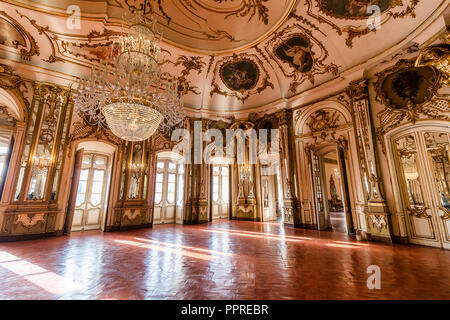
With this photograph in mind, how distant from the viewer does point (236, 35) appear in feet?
21.7

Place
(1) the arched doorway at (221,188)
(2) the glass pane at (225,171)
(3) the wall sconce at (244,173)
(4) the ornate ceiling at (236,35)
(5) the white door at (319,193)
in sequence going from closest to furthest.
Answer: (4) the ornate ceiling at (236,35)
(5) the white door at (319,193)
(3) the wall sconce at (244,173)
(1) the arched doorway at (221,188)
(2) the glass pane at (225,171)

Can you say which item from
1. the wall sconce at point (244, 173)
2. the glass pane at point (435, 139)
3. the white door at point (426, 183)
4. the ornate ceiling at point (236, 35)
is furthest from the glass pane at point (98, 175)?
the glass pane at point (435, 139)

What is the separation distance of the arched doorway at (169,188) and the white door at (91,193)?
6.65ft

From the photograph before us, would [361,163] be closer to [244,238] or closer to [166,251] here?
[244,238]

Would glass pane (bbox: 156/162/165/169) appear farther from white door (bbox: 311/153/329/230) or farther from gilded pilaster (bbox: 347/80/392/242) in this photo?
gilded pilaster (bbox: 347/80/392/242)

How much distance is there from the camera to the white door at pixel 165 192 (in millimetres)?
8586

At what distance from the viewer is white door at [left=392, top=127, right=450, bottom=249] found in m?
4.52

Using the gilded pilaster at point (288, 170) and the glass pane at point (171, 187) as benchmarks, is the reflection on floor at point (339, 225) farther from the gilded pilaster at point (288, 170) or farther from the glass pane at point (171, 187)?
the glass pane at point (171, 187)

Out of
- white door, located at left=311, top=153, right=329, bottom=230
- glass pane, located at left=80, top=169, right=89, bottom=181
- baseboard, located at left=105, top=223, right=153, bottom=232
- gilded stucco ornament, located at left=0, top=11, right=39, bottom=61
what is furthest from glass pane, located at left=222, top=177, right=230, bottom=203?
gilded stucco ornament, located at left=0, top=11, right=39, bottom=61

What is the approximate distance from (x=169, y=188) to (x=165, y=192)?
0.26 m

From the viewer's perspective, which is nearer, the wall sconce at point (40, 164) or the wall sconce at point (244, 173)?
the wall sconce at point (40, 164)

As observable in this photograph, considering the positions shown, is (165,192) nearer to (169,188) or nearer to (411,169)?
(169,188)
